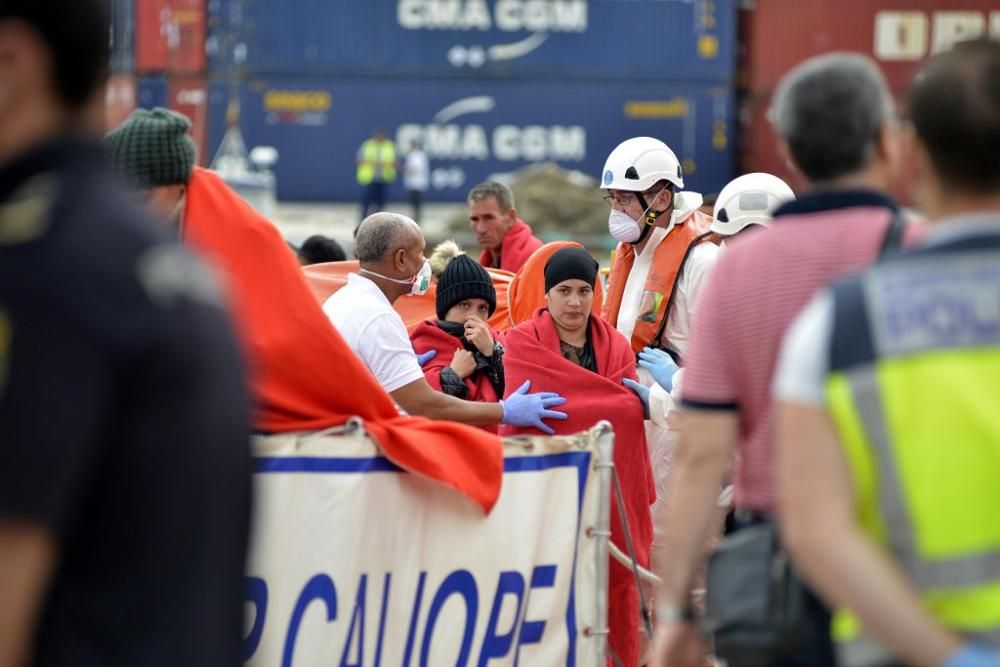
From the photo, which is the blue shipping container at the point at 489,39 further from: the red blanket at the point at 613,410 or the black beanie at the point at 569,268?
the red blanket at the point at 613,410

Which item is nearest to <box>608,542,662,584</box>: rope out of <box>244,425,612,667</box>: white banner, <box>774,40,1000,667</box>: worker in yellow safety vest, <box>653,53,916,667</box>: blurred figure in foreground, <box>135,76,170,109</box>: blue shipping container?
<box>244,425,612,667</box>: white banner

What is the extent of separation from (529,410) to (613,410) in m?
0.37

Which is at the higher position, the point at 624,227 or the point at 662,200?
the point at 662,200

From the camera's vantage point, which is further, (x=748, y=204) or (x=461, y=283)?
(x=461, y=283)

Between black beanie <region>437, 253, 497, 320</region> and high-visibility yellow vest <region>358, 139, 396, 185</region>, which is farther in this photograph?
high-visibility yellow vest <region>358, 139, 396, 185</region>

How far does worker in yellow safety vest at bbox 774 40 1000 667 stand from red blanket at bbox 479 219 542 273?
22.2 ft

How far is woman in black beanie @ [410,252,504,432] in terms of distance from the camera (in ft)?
21.2

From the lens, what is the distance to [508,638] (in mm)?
4980

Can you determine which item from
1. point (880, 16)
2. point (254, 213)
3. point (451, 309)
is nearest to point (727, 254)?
point (254, 213)

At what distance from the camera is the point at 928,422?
7.89ft

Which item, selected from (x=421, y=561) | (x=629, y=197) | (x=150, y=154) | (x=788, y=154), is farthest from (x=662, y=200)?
(x=788, y=154)

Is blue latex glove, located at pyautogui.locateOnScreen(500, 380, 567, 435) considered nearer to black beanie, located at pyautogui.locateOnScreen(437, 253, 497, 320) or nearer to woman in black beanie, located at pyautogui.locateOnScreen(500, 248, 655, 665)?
woman in black beanie, located at pyautogui.locateOnScreen(500, 248, 655, 665)

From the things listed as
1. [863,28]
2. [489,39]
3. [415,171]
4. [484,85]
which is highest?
[863,28]

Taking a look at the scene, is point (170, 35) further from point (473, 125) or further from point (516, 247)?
point (516, 247)
